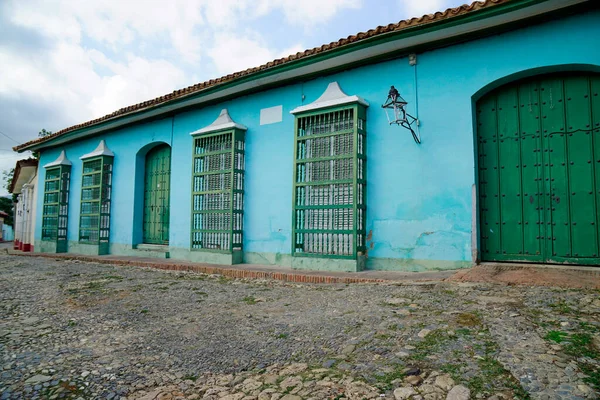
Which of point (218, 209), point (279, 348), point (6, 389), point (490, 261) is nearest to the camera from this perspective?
point (6, 389)

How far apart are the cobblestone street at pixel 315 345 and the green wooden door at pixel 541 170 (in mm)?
1281

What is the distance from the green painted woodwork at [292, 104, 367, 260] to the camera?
5582 mm

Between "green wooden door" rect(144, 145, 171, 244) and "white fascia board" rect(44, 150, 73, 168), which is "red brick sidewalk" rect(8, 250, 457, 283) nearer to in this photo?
"green wooden door" rect(144, 145, 171, 244)

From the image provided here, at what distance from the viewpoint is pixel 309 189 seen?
6.09m

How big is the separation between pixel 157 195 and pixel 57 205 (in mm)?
4027

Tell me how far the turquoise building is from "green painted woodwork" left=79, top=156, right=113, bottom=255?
2564mm

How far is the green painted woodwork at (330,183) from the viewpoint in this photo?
558 centimetres

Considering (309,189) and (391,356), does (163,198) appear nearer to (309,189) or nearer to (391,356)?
(309,189)

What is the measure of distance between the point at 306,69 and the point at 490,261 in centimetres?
380

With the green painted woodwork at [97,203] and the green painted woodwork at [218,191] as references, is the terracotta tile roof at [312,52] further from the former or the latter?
the green painted woodwork at [97,203]

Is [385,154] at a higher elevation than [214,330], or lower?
higher

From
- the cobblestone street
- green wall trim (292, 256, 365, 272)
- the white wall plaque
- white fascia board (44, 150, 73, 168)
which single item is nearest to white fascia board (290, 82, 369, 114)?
the white wall plaque

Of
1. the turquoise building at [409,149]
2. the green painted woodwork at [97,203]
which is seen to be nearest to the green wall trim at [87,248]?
the green painted woodwork at [97,203]

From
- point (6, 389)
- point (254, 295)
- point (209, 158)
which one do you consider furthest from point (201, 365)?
point (209, 158)
